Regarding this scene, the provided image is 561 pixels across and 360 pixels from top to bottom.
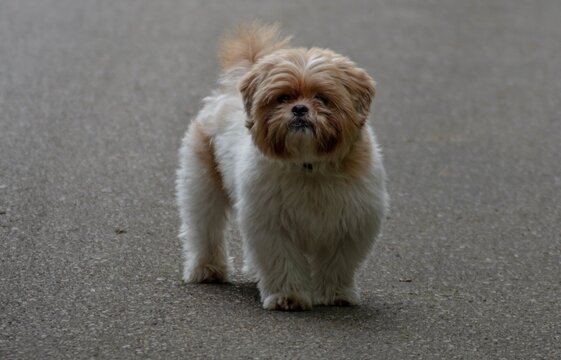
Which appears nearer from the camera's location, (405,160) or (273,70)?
(273,70)

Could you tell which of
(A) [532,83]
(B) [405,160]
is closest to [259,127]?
(B) [405,160]

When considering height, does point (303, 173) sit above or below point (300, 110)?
below

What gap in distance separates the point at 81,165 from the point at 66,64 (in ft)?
12.0

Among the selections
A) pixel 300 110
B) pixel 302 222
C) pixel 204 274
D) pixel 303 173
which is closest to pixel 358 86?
pixel 300 110

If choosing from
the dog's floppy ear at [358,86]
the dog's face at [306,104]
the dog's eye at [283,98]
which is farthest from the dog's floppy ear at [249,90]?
the dog's floppy ear at [358,86]

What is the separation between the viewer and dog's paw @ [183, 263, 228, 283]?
755cm

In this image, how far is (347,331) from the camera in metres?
6.53

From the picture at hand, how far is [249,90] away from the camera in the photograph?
6719 millimetres

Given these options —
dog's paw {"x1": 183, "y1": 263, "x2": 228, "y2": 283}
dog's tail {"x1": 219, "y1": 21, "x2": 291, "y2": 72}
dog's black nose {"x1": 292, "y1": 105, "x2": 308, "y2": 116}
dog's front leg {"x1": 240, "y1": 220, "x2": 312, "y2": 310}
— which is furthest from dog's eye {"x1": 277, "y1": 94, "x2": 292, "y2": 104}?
dog's paw {"x1": 183, "y1": 263, "x2": 228, "y2": 283}

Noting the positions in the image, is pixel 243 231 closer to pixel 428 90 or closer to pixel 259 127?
pixel 259 127

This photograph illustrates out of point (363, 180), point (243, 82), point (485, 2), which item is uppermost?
point (243, 82)

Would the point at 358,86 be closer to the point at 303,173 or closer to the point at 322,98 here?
the point at 322,98

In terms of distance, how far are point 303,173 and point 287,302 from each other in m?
0.66

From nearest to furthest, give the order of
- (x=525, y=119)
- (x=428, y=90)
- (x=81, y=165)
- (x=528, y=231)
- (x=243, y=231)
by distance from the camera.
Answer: (x=243, y=231)
(x=528, y=231)
(x=81, y=165)
(x=525, y=119)
(x=428, y=90)
